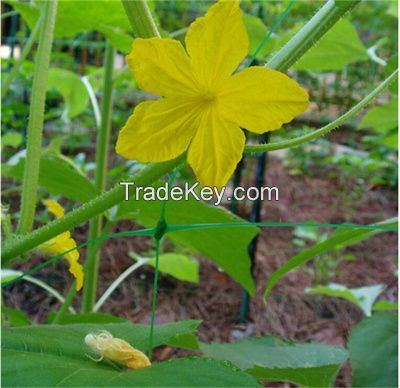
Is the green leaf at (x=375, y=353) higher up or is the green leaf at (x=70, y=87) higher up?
the green leaf at (x=70, y=87)

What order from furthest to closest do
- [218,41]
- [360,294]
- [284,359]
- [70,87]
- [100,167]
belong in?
[70,87], [360,294], [100,167], [284,359], [218,41]

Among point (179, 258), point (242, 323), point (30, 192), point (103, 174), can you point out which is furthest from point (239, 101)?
point (242, 323)

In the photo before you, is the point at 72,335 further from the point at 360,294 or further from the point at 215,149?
the point at 360,294

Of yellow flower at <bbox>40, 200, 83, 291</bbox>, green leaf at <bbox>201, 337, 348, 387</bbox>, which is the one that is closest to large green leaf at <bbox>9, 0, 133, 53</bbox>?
yellow flower at <bbox>40, 200, 83, 291</bbox>

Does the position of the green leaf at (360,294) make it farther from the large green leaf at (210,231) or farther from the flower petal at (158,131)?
the flower petal at (158,131)

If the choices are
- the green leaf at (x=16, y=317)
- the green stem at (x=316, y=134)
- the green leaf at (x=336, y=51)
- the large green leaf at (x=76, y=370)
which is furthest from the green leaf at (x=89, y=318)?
the green leaf at (x=336, y=51)

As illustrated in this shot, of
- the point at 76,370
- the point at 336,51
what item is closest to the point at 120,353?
the point at 76,370

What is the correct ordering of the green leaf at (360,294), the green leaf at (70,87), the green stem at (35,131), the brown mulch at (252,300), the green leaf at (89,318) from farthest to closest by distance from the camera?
the brown mulch at (252,300) < the green leaf at (70,87) < the green leaf at (360,294) < the green leaf at (89,318) < the green stem at (35,131)
